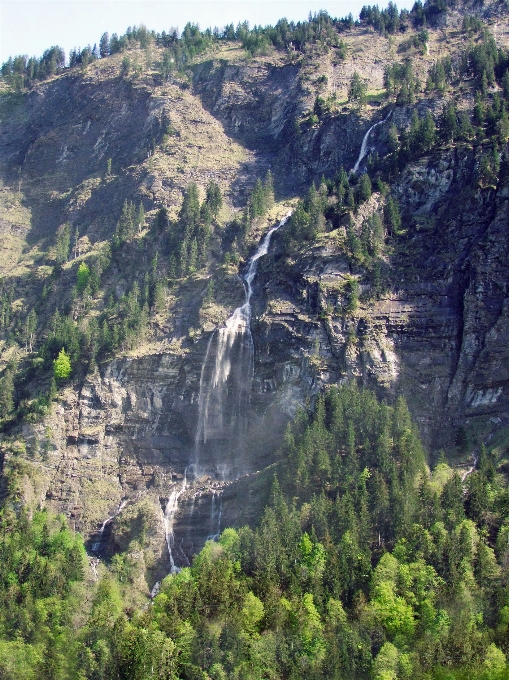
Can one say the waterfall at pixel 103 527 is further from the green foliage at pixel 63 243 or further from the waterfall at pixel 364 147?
the waterfall at pixel 364 147

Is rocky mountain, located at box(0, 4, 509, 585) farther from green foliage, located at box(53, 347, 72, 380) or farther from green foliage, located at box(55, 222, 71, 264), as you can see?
green foliage, located at box(53, 347, 72, 380)

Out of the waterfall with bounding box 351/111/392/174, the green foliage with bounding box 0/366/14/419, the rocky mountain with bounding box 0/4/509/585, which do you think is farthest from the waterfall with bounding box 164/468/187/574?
the waterfall with bounding box 351/111/392/174

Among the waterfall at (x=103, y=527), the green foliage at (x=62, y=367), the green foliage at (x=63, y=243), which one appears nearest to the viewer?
the waterfall at (x=103, y=527)

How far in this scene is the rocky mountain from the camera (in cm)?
9100

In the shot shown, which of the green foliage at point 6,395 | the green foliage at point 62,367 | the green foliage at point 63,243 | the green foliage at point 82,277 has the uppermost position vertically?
the green foliage at point 63,243

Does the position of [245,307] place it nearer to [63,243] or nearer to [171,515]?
[171,515]

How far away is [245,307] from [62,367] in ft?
79.3

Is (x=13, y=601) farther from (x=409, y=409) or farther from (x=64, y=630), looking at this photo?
(x=409, y=409)

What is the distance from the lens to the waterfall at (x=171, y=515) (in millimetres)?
85250

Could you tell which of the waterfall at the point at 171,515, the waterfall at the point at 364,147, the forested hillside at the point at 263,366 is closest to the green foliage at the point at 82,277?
the forested hillside at the point at 263,366

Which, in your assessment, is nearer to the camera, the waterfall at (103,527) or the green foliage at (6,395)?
the waterfall at (103,527)

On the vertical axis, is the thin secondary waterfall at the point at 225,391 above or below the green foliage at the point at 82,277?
below

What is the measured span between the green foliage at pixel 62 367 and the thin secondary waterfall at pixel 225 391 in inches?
651

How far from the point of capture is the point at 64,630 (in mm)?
67062
